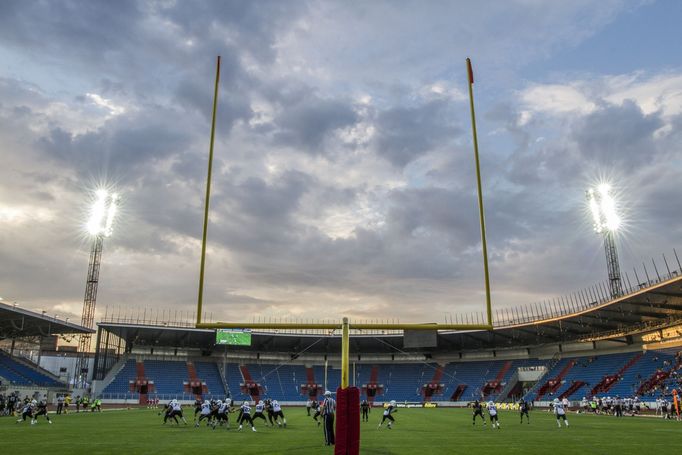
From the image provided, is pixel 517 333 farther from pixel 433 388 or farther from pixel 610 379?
pixel 610 379

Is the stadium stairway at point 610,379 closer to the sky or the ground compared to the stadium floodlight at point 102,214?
closer to the ground

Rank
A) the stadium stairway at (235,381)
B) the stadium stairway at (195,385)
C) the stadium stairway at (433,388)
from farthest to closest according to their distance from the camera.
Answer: the stadium stairway at (433,388) → the stadium stairway at (235,381) → the stadium stairway at (195,385)

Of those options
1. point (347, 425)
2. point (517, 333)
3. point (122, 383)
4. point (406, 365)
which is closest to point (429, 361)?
point (406, 365)

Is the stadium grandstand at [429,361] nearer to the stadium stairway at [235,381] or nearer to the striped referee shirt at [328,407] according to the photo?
the stadium stairway at [235,381]

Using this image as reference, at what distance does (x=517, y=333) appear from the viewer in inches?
2211

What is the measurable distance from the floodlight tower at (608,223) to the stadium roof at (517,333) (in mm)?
6306

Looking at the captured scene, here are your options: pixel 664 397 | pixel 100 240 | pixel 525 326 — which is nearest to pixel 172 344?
pixel 100 240

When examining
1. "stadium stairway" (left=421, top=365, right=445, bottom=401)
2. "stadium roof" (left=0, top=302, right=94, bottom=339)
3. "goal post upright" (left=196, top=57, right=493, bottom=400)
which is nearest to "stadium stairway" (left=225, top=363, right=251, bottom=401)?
"stadium roof" (left=0, top=302, right=94, bottom=339)

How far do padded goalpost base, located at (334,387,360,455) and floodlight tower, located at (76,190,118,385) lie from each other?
52.3 m

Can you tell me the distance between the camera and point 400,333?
196 feet

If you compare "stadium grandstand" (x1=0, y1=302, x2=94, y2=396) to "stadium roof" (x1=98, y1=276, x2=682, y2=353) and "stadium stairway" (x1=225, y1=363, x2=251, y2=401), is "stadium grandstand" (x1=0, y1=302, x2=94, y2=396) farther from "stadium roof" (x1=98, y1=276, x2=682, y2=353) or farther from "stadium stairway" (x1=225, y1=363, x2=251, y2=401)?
"stadium stairway" (x1=225, y1=363, x2=251, y2=401)

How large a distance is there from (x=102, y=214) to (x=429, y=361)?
44.4 metres

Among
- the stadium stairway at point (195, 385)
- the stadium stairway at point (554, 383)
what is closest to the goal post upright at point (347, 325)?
the stadium stairway at point (554, 383)

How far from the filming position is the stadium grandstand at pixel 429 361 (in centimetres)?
4388
